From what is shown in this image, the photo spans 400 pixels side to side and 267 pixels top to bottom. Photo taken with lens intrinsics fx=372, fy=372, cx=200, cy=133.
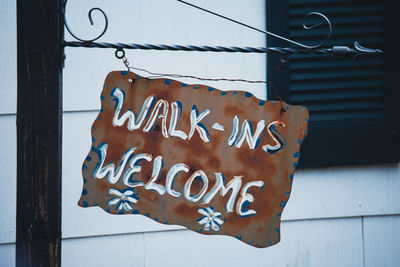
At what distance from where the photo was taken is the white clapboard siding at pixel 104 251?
1.99 meters

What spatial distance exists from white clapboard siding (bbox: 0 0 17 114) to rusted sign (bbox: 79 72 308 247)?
0.88 m

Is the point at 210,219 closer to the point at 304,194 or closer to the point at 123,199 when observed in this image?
the point at 123,199

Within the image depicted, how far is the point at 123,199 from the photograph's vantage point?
1.32 meters

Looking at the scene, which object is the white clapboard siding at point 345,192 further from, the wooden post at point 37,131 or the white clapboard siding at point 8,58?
the white clapboard siding at point 8,58

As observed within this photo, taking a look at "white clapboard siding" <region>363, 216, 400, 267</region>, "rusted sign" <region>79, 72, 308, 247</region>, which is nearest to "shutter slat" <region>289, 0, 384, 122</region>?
"white clapboard siding" <region>363, 216, 400, 267</region>

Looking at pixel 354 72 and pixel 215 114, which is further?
pixel 354 72

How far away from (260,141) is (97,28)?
1.15m

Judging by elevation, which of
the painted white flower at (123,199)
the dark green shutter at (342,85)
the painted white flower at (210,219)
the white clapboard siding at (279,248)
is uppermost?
the dark green shutter at (342,85)

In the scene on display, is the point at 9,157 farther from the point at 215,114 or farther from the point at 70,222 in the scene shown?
the point at 215,114

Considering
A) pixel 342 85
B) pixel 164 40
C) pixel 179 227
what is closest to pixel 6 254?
pixel 179 227

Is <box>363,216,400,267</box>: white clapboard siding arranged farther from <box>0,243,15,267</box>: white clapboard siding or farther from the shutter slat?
<box>0,243,15,267</box>: white clapboard siding

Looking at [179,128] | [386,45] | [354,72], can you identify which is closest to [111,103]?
[179,128]

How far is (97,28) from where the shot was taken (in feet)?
6.51

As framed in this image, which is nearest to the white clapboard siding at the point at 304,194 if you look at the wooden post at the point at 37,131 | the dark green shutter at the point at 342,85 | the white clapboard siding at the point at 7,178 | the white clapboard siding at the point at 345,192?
the white clapboard siding at the point at 345,192
